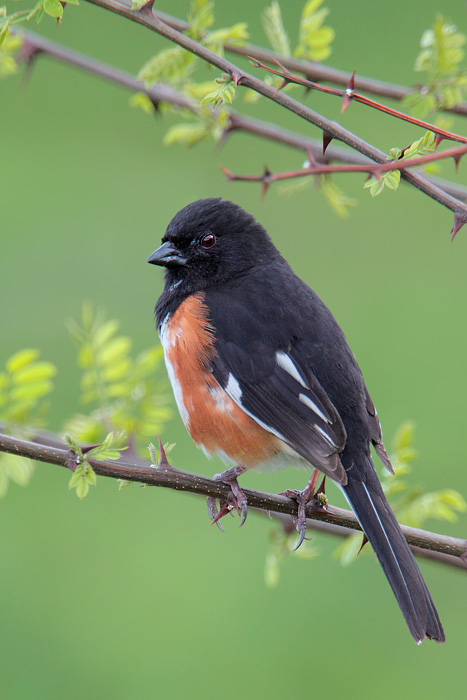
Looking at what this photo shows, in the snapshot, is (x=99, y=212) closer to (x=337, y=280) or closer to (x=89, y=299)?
(x=89, y=299)

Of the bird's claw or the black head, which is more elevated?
the black head

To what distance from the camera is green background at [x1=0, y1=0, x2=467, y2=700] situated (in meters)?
5.19

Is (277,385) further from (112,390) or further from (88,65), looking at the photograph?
(88,65)

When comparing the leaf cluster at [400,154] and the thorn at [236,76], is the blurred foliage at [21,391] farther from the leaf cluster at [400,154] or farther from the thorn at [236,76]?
the leaf cluster at [400,154]

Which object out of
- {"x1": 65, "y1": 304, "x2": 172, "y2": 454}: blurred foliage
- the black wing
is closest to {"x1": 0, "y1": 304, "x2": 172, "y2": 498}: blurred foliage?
{"x1": 65, "y1": 304, "x2": 172, "y2": 454}: blurred foliage

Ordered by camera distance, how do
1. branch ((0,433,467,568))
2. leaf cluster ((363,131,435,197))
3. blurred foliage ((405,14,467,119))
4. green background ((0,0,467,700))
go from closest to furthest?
leaf cluster ((363,131,435,197))
branch ((0,433,467,568))
blurred foliage ((405,14,467,119))
green background ((0,0,467,700))

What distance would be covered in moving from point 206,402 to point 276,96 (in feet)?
4.95

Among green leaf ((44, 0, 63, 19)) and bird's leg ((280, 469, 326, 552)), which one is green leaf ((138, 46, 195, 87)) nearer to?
green leaf ((44, 0, 63, 19))

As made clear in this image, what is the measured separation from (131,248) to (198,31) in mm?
5482

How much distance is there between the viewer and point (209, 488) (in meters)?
2.73

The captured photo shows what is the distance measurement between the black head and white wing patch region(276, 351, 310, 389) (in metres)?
0.60

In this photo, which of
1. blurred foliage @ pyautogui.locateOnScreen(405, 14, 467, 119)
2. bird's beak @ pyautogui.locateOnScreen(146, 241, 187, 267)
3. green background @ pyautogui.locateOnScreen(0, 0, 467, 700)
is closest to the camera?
blurred foliage @ pyautogui.locateOnScreen(405, 14, 467, 119)

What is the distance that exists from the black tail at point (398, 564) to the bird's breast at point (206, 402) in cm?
52

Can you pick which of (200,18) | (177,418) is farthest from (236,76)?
(177,418)
